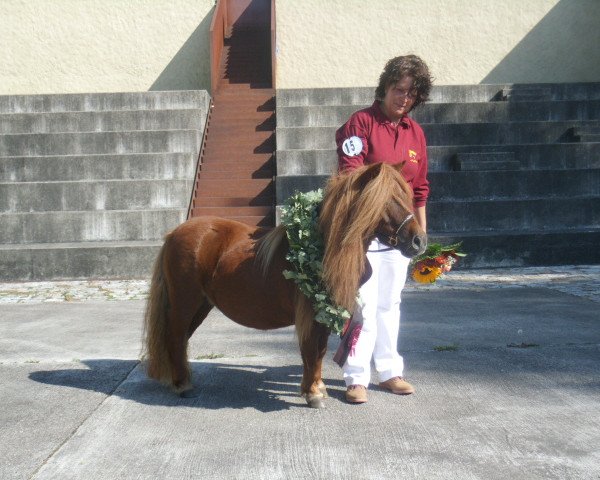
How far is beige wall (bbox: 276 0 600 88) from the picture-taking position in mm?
15055

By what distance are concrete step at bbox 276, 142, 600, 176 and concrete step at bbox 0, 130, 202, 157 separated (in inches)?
73.5

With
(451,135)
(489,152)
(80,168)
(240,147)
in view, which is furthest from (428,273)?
(240,147)

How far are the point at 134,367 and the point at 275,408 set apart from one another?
1.47m

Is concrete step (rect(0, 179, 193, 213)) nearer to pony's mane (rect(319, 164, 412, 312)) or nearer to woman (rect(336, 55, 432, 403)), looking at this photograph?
woman (rect(336, 55, 432, 403))

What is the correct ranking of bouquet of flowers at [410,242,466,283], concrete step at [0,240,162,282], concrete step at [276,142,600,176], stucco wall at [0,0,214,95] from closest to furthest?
bouquet of flowers at [410,242,466,283] → concrete step at [0,240,162,282] → concrete step at [276,142,600,176] → stucco wall at [0,0,214,95]

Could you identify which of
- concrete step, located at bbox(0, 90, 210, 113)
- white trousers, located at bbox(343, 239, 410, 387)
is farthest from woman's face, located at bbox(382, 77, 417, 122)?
concrete step, located at bbox(0, 90, 210, 113)

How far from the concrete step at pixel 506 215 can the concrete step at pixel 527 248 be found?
53cm

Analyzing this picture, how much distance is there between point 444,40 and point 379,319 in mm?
12090

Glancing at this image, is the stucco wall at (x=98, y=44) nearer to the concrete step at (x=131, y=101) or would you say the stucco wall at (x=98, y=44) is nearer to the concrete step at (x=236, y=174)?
the concrete step at (x=131, y=101)

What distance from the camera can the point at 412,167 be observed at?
428 centimetres

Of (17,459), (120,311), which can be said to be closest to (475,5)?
(120,311)

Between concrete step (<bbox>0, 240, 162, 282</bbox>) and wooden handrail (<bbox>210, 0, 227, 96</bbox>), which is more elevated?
wooden handrail (<bbox>210, 0, 227, 96</bbox>)

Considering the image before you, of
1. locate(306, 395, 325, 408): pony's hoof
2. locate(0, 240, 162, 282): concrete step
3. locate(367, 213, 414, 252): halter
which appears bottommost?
locate(306, 395, 325, 408): pony's hoof

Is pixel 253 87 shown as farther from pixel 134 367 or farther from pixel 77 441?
pixel 77 441
